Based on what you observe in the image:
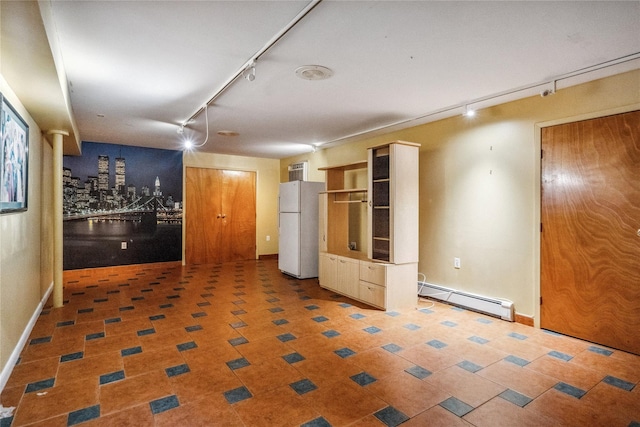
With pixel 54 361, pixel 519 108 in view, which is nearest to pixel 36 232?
pixel 54 361

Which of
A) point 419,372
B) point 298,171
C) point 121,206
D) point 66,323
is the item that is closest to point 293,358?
point 419,372

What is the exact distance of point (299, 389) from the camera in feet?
7.43

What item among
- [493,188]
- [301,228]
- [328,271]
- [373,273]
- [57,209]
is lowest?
[328,271]

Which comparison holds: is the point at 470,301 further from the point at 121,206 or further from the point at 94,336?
the point at 121,206

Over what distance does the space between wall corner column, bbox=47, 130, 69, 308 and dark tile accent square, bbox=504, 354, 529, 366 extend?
4.83 meters

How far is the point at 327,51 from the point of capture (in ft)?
8.34

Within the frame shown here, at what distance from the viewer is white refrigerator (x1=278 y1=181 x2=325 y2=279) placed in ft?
18.6

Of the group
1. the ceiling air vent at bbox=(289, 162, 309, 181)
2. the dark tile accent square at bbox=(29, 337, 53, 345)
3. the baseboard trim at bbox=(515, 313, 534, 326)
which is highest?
the ceiling air vent at bbox=(289, 162, 309, 181)

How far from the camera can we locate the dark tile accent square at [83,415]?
1.92 meters

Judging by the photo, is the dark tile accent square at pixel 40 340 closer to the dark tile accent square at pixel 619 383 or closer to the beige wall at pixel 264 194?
the dark tile accent square at pixel 619 383

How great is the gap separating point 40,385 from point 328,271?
338cm

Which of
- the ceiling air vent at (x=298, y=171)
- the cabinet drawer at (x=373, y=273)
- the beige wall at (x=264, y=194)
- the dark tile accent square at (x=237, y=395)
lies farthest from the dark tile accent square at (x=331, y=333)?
the beige wall at (x=264, y=194)

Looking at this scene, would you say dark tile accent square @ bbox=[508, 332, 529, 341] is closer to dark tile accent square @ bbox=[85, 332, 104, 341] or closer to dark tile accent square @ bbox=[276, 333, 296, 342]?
dark tile accent square @ bbox=[276, 333, 296, 342]

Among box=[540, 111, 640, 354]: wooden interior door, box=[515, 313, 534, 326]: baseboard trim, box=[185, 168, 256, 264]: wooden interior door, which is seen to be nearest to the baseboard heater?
box=[515, 313, 534, 326]: baseboard trim
